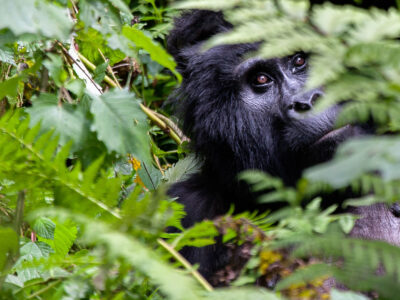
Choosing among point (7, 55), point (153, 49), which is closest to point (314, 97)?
point (153, 49)

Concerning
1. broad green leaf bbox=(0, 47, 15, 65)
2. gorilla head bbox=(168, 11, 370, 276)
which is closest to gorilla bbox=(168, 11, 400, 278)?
gorilla head bbox=(168, 11, 370, 276)

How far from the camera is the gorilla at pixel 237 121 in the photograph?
2.52m

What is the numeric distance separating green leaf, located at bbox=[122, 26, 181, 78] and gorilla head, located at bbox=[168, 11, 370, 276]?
929 mm

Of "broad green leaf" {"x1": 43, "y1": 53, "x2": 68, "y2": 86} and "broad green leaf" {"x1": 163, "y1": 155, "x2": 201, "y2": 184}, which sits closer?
"broad green leaf" {"x1": 43, "y1": 53, "x2": 68, "y2": 86}

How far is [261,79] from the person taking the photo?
283 cm

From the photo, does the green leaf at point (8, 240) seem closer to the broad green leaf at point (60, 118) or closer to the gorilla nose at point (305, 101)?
the broad green leaf at point (60, 118)

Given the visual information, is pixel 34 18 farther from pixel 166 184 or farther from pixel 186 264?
pixel 186 264

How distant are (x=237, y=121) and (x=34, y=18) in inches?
60.6

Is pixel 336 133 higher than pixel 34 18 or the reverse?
the reverse

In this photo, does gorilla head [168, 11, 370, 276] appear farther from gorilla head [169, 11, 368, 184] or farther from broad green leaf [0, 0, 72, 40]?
broad green leaf [0, 0, 72, 40]

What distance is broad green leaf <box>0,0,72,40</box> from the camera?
122 centimetres

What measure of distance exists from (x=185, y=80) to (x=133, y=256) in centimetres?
213

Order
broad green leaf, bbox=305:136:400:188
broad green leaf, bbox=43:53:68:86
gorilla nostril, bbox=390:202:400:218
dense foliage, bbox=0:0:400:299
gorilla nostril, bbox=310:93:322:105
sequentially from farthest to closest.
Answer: gorilla nostril, bbox=390:202:400:218, gorilla nostril, bbox=310:93:322:105, broad green leaf, bbox=43:53:68:86, dense foliage, bbox=0:0:400:299, broad green leaf, bbox=305:136:400:188

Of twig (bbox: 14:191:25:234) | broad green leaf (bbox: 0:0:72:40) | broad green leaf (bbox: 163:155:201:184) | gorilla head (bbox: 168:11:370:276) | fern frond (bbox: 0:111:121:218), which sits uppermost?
broad green leaf (bbox: 0:0:72:40)
